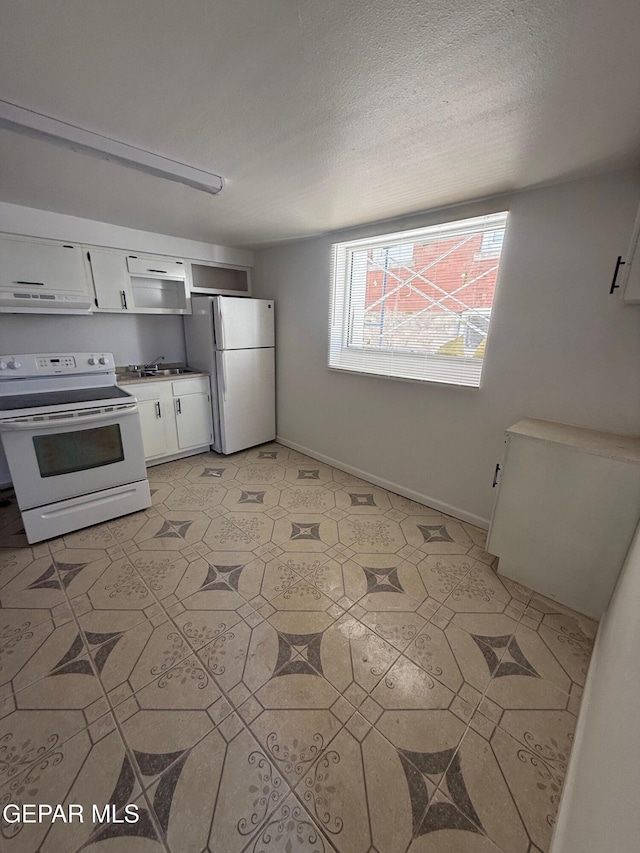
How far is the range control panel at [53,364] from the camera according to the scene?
7.60 feet

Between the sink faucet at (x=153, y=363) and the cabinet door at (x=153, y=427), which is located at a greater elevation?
the sink faucet at (x=153, y=363)

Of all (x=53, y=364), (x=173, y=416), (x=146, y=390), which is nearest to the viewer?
(x=53, y=364)

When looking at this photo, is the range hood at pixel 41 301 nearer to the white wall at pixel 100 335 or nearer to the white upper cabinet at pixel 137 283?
the white upper cabinet at pixel 137 283

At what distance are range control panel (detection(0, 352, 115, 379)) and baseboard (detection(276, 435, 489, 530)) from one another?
2.05 meters

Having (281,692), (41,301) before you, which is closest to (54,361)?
(41,301)

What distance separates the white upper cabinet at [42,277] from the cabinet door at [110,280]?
0.09m

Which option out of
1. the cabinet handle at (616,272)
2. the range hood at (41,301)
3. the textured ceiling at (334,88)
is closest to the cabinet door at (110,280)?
the range hood at (41,301)

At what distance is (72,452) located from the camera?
7.27ft

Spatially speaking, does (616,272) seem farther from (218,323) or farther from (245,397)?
(245,397)

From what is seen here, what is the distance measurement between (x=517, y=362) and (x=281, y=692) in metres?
2.23

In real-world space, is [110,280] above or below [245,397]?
above

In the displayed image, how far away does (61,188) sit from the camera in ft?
6.73

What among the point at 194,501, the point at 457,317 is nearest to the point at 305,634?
the point at 194,501

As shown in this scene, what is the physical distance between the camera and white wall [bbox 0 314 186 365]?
282 cm
